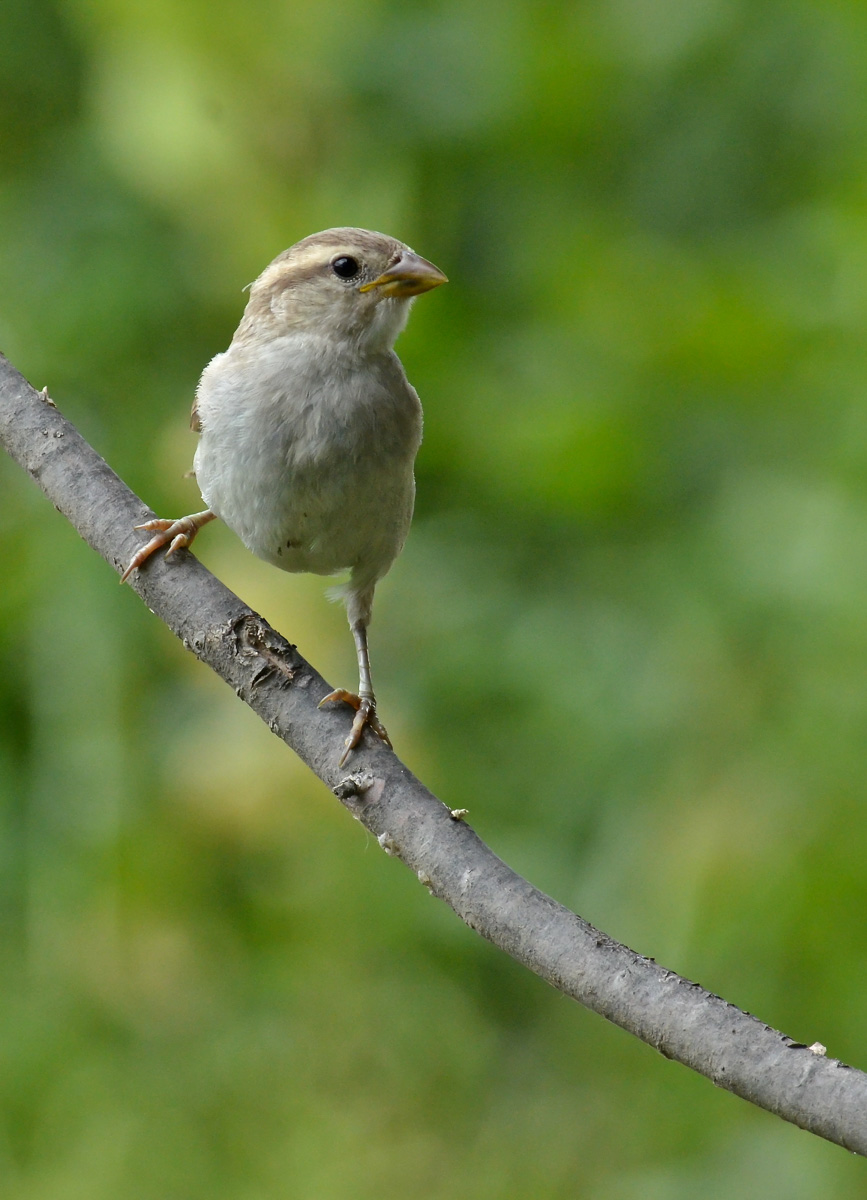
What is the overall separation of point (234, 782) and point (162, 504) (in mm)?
1044

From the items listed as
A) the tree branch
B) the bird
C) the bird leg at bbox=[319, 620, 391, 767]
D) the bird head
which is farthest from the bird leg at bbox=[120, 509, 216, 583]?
the bird head

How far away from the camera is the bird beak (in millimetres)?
3215

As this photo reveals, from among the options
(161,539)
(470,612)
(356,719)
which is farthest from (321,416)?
(470,612)

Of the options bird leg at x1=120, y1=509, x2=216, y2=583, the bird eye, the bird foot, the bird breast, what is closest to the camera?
the bird foot

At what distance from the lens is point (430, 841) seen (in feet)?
7.04

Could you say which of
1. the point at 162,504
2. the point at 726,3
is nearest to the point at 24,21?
the point at 162,504

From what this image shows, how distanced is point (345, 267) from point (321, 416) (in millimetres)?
406

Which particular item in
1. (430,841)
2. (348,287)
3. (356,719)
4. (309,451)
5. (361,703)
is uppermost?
(348,287)

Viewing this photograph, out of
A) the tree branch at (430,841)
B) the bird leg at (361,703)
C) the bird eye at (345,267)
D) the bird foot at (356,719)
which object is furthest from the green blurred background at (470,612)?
the tree branch at (430,841)

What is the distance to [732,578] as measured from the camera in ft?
15.1

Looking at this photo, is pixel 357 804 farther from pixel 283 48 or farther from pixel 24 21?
pixel 24 21

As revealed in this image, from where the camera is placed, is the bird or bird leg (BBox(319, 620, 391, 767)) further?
the bird

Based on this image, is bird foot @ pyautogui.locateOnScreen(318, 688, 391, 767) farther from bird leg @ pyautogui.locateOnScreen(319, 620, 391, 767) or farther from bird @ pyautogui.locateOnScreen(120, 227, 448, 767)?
bird @ pyautogui.locateOnScreen(120, 227, 448, 767)

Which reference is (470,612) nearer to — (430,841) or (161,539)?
(161,539)
